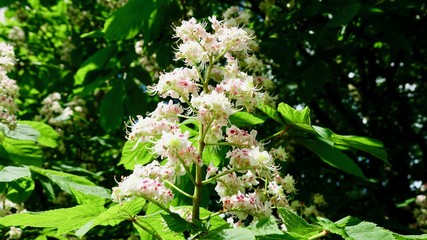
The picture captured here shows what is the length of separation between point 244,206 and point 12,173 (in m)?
0.83

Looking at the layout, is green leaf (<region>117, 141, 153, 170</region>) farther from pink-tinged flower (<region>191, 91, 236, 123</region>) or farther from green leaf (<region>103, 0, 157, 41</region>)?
green leaf (<region>103, 0, 157, 41</region>)

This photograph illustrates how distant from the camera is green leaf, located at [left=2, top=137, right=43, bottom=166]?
2.38 m

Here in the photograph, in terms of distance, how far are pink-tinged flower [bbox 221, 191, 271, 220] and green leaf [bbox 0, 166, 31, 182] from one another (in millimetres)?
714

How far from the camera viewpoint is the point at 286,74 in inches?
161

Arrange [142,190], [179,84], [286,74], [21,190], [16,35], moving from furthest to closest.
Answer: [16,35] → [286,74] → [21,190] → [179,84] → [142,190]

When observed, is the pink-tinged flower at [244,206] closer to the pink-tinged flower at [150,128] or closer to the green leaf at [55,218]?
the pink-tinged flower at [150,128]

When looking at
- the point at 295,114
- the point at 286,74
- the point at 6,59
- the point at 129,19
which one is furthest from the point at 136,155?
the point at 286,74

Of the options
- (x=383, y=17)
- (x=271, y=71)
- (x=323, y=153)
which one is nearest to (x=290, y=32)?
(x=383, y=17)

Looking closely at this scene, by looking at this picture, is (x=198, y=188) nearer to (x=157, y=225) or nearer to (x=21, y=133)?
(x=157, y=225)

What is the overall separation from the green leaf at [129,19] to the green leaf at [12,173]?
126 centimetres

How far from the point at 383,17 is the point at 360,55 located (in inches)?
68.3

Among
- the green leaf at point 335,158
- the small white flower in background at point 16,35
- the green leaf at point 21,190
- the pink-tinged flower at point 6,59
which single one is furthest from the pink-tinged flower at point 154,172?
the small white flower in background at point 16,35

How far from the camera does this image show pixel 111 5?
532 centimetres

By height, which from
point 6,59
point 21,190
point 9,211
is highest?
point 6,59
